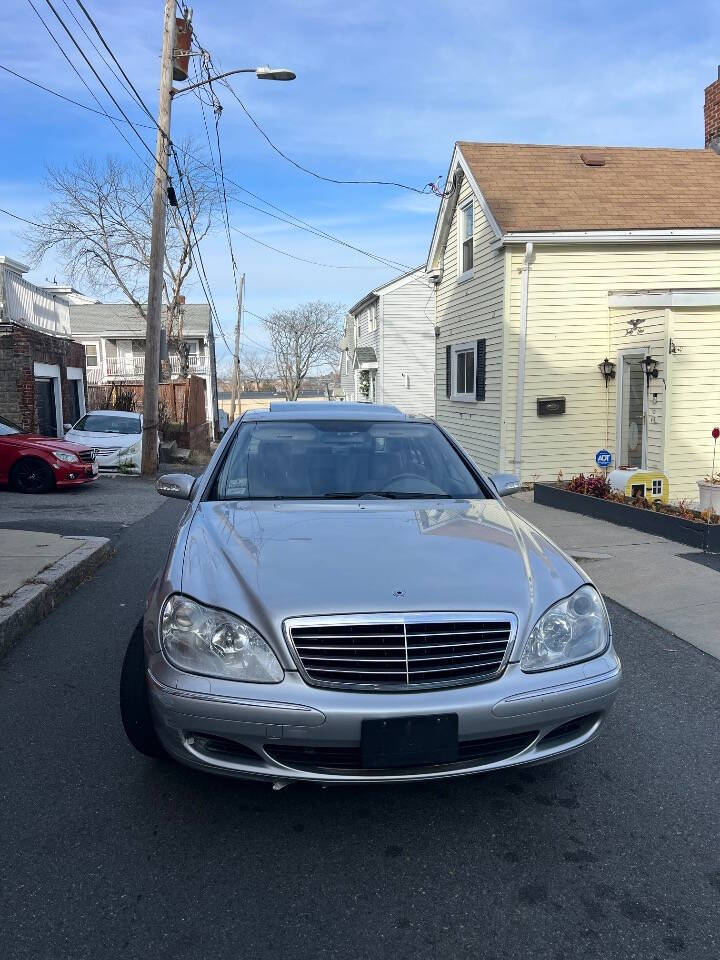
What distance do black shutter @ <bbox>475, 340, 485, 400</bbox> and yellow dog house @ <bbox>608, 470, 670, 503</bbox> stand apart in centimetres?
514

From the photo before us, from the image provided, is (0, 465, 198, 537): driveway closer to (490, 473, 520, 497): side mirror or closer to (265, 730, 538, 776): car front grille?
(490, 473, 520, 497): side mirror

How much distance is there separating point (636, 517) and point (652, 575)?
2352 millimetres

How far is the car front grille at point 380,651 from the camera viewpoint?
2.64 meters

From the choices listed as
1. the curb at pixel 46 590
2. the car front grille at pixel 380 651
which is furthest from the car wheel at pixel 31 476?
the car front grille at pixel 380 651

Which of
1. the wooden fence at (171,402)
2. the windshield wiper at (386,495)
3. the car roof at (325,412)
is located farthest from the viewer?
the wooden fence at (171,402)

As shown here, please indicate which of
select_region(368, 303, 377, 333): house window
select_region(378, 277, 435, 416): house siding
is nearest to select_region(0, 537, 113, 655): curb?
select_region(378, 277, 435, 416): house siding

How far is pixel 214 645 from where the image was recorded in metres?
2.75

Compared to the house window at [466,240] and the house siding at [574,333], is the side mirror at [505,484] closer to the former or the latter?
the house siding at [574,333]

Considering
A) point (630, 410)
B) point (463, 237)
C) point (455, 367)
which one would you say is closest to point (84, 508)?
point (455, 367)

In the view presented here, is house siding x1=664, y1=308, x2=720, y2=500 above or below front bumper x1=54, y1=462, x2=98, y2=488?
above

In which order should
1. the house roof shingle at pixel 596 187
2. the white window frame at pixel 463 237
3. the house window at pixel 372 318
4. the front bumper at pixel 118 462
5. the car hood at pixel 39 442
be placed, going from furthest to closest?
the house window at pixel 372 318
the front bumper at pixel 118 462
the white window frame at pixel 463 237
the house roof shingle at pixel 596 187
the car hood at pixel 39 442

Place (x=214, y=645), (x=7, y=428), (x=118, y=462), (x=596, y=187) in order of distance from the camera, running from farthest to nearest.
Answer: (x=118, y=462) < (x=596, y=187) < (x=7, y=428) < (x=214, y=645)

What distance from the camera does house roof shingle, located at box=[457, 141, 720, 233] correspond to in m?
13.7

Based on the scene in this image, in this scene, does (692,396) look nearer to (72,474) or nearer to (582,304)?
(582,304)
